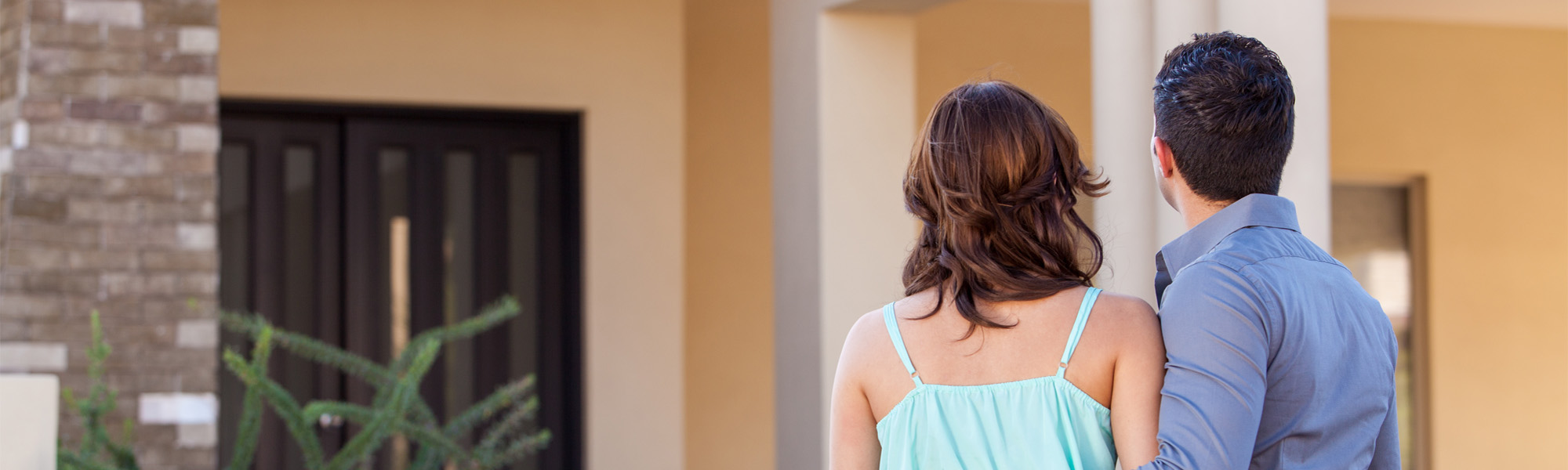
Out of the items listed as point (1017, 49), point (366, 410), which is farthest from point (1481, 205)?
point (366, 410)

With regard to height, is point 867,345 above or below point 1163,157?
below

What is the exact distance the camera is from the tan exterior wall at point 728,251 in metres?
5.46

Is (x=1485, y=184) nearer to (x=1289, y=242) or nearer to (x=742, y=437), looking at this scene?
(x=742, y=437)

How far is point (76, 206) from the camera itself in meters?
2.91

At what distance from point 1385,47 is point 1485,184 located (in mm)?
705

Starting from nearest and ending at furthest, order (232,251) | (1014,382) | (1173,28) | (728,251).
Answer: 1. (1014,382)
2. (1173,28)
3. (232,251)
4. (728,251)

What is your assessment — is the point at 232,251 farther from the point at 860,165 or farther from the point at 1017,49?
the point at 1017,49

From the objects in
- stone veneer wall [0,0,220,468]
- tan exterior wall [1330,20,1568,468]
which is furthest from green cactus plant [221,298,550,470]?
tan exterior wall [1330,20,1568,468]

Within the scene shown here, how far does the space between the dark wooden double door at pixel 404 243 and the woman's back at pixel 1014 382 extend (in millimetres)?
3555

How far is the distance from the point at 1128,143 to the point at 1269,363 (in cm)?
163

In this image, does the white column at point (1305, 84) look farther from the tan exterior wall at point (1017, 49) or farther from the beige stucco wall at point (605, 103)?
the tan exterior wall at point (1017, 49)

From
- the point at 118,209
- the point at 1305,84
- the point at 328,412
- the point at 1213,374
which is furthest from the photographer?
the point at 118,209

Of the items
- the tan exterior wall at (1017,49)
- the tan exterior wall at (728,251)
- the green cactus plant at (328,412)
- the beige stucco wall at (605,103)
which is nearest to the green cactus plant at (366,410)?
the green cactus plant at (328,412)

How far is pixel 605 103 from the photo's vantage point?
4.71 m
